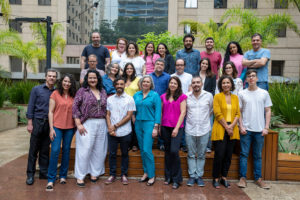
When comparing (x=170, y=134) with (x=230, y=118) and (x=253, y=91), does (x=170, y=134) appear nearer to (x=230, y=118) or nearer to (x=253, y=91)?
(x=230, y=118)

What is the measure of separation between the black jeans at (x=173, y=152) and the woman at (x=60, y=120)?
1.68m

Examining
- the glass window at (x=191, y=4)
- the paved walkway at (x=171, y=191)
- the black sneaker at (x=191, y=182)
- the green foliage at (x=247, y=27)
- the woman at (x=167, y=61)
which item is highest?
the glass window at (x=191, y=4)

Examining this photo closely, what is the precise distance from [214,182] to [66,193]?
8.45 feet

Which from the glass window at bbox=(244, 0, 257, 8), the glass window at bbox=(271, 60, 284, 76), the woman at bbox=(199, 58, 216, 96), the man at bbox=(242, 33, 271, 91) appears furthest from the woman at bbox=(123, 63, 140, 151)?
the glass window at bbox=(271, 60, 284, 76)

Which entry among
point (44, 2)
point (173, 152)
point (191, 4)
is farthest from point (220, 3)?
point (173, 152)

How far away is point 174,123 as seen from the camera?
14.2 ft

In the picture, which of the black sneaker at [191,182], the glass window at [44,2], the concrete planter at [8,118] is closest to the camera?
the black sneaker at [191,182]

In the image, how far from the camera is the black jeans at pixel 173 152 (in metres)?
4.32

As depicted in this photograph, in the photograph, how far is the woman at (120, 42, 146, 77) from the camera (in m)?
5.81

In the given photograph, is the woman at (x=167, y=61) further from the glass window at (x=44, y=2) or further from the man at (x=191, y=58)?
the glass window at (x=44, y=2)

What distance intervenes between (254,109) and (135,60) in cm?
285

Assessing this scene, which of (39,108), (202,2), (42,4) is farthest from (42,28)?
(39,108)

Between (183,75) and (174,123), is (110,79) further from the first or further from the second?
(174,123)

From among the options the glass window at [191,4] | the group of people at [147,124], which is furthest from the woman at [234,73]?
the glass window at [191,4]
